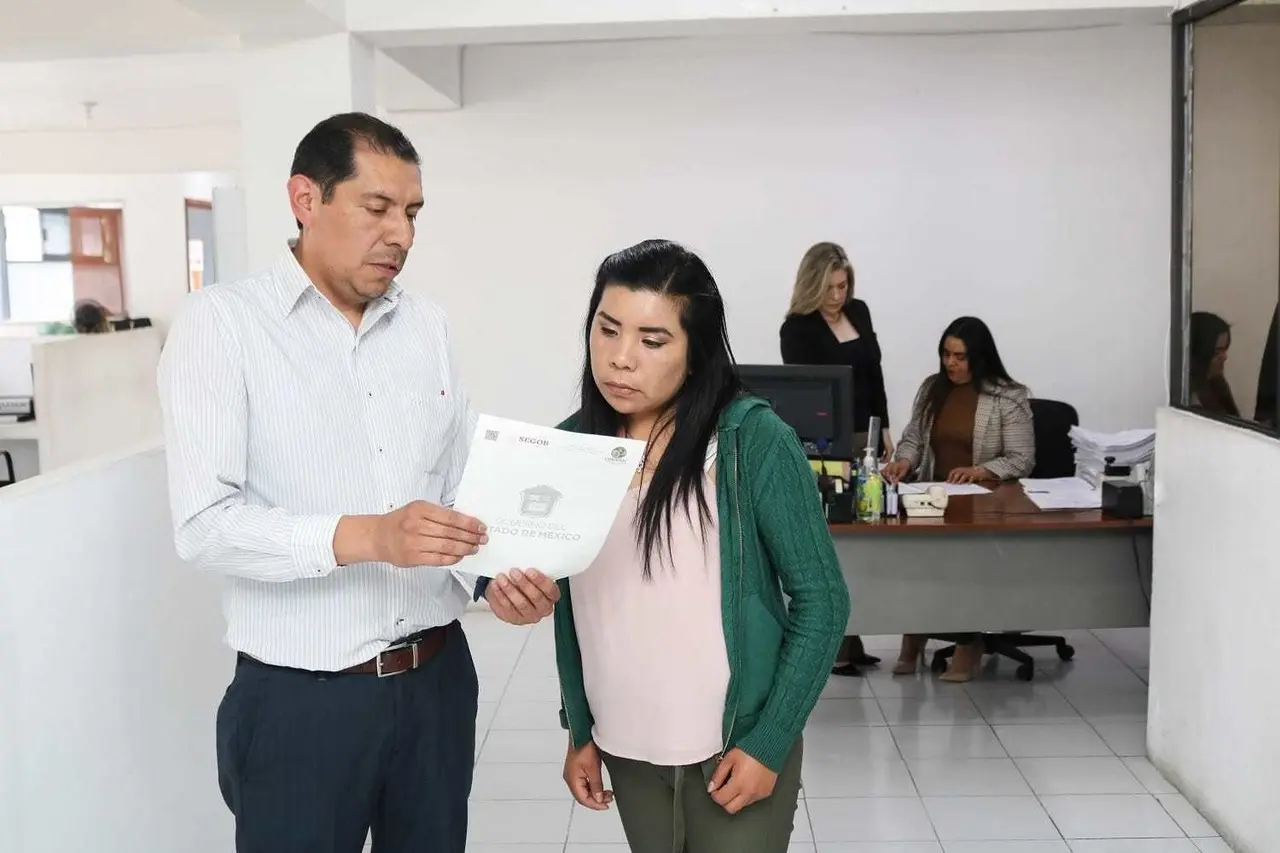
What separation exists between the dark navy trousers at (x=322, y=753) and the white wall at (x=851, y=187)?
178 inches

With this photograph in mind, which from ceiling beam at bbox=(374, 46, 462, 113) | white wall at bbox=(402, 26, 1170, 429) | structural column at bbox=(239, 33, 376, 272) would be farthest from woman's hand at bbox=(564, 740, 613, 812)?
white wall at bbox=(402, 26, 1170, 429)

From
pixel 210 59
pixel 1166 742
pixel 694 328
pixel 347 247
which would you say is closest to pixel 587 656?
pixel 694 328

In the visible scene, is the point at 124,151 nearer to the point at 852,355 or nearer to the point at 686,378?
the point at 852,355

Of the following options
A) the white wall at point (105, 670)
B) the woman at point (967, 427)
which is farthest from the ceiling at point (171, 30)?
the white wall at point (105, 670)

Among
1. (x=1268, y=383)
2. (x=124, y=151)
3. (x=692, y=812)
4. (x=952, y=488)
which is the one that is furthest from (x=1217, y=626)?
(x=124, y=151)

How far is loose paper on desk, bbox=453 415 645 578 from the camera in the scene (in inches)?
63.9

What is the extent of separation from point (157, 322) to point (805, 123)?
6827mm

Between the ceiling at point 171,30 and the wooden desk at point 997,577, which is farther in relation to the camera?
the wooden desk at point 997,577

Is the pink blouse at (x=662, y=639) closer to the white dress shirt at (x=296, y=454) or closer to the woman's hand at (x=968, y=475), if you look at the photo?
the white dress shirt at (x=296, y=454)

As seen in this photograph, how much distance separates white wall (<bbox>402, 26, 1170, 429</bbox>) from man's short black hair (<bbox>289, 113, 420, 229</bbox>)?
14.6 feet

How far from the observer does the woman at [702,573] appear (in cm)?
174

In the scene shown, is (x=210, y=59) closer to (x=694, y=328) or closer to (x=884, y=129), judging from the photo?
(x=884, y=129)

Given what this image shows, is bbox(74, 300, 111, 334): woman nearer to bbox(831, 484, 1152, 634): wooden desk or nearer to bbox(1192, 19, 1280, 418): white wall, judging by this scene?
bbox(831, 484, 1152, 634): wooden desk

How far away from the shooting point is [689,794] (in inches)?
71.6
